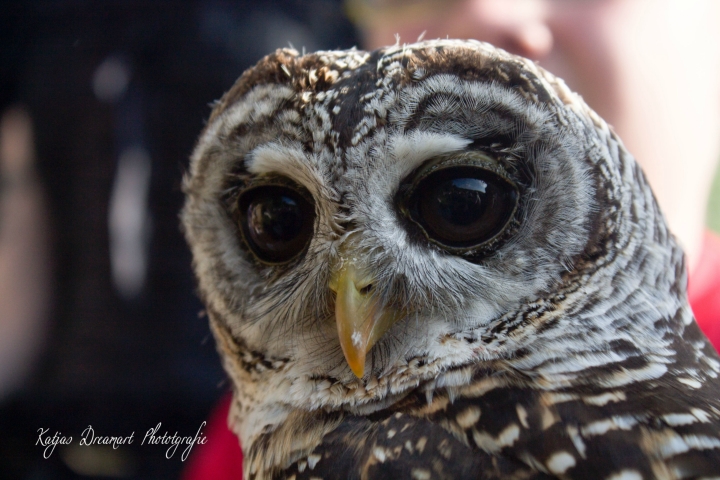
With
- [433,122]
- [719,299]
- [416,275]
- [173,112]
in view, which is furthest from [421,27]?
[173,112]

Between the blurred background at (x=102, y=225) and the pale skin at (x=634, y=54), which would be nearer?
the pale skin at (x=634, y=54)

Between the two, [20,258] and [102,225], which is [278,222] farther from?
[20,258]

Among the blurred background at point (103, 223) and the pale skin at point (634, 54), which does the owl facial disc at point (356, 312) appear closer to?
the pale skin at point (634, 54)

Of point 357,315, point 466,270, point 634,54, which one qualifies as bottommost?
point 357,315

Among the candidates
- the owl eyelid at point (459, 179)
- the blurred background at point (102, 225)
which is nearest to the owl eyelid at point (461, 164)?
the owl eyelid at point (459, 179)

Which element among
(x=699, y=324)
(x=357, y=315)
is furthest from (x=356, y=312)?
(x=699, y=324)

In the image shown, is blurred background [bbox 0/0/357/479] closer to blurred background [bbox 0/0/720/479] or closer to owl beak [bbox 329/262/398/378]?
blurred background [bbox 0/0/720/479]

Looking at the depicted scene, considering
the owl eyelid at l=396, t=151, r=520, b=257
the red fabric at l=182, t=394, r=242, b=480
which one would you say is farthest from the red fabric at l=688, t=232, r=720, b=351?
the red fabric at l=182, t=394, r=242, b=480
